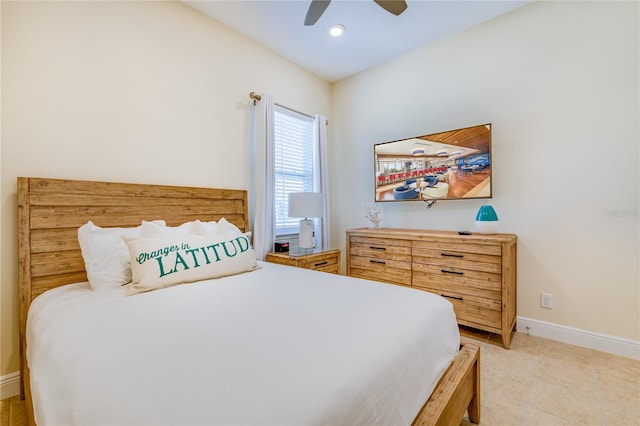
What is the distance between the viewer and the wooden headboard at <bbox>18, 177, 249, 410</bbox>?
158cm

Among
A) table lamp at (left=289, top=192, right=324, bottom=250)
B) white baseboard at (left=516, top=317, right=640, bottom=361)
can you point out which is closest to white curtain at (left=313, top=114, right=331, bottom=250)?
table lamp at (left=289, top=192, right=324, bottom=250)

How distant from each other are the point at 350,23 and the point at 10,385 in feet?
12.0

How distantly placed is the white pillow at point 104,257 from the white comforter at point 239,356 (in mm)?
129

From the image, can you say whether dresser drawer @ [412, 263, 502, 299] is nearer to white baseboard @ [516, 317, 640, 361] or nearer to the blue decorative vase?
the blue decorative vase

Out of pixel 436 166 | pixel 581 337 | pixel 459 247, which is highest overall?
pixel 436 166

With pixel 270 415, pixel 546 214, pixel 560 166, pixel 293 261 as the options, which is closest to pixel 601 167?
pixel 560 166

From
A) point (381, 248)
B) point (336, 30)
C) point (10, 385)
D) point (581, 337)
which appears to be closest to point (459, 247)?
point (381, 248)

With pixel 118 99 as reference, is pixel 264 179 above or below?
below

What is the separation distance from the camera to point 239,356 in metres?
0.81

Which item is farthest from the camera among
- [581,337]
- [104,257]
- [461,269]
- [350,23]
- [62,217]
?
[350,23]

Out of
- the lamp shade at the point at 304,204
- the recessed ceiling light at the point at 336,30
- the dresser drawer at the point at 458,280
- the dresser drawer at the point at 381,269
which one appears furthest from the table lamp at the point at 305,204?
the recessed ceiling light at the point at 336,30

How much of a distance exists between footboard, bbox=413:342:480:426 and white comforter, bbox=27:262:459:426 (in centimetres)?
5

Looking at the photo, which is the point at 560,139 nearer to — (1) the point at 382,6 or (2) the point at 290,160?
(1) the point at 382,6

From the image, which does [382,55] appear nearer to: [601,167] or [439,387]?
[601,167]
